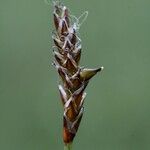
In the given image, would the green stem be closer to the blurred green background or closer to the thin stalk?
the thin stalk

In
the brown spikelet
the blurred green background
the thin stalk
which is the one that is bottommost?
the thin stalk

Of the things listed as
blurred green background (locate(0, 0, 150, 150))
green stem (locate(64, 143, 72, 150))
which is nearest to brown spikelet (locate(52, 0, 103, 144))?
green stem (locate(64, 143, 72, 150))

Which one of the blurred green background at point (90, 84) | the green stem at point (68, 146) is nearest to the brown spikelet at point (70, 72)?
the green stem at point (68, 146)

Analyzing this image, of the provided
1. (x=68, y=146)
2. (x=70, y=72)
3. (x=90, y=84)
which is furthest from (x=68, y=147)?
(x=90, y=84)

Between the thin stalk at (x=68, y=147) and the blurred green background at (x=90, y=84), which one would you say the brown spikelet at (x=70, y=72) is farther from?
the blurred green background at (x=90, y=84)

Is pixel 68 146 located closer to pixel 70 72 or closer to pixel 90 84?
pixel 70 72
